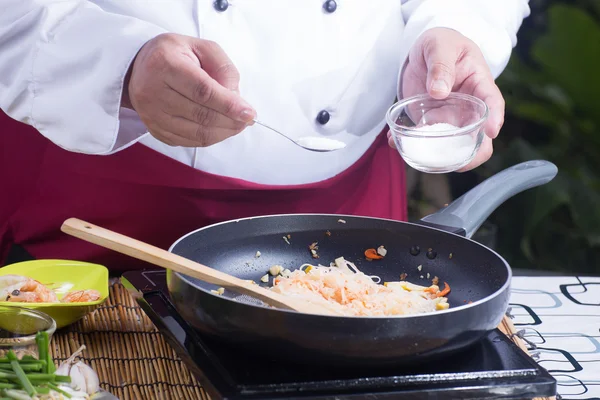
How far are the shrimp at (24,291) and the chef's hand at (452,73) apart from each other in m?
0.67

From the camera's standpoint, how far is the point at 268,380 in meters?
0.93

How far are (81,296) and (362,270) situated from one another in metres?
0.48

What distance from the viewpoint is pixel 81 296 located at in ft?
4.01

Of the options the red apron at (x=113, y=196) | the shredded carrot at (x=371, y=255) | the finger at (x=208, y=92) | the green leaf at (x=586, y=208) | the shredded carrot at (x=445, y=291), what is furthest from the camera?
the green leaf at (x=586, y=208)

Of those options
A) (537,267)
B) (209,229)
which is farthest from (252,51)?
(537,267)

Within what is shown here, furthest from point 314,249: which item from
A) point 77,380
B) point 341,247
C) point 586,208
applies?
point 586,208

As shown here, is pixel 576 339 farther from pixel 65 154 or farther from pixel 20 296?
pixel 65 154

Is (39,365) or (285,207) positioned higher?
(39,365)

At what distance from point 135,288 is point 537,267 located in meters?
2.50

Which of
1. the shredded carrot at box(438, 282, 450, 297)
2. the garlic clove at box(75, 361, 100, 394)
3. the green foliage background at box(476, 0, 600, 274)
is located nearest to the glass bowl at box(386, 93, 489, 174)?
the shredded carrot at box(438, 282, 450, 297)

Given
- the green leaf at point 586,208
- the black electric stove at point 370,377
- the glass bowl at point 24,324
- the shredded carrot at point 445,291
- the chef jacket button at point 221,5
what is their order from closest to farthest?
1. the black electric stove at point 370,377
2. the glass bowl at point 24,324
3. the shredded carrot at point 445,291
4. the chef jacket button at point 221,5
5. the green leaf at point 586,208

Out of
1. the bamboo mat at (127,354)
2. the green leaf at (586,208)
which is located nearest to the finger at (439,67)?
the bamboo mat at (127,354)

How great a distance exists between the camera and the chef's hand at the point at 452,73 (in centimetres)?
133

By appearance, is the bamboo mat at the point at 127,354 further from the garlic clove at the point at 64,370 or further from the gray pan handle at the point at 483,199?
the gray pan handle at the point at 483,199
